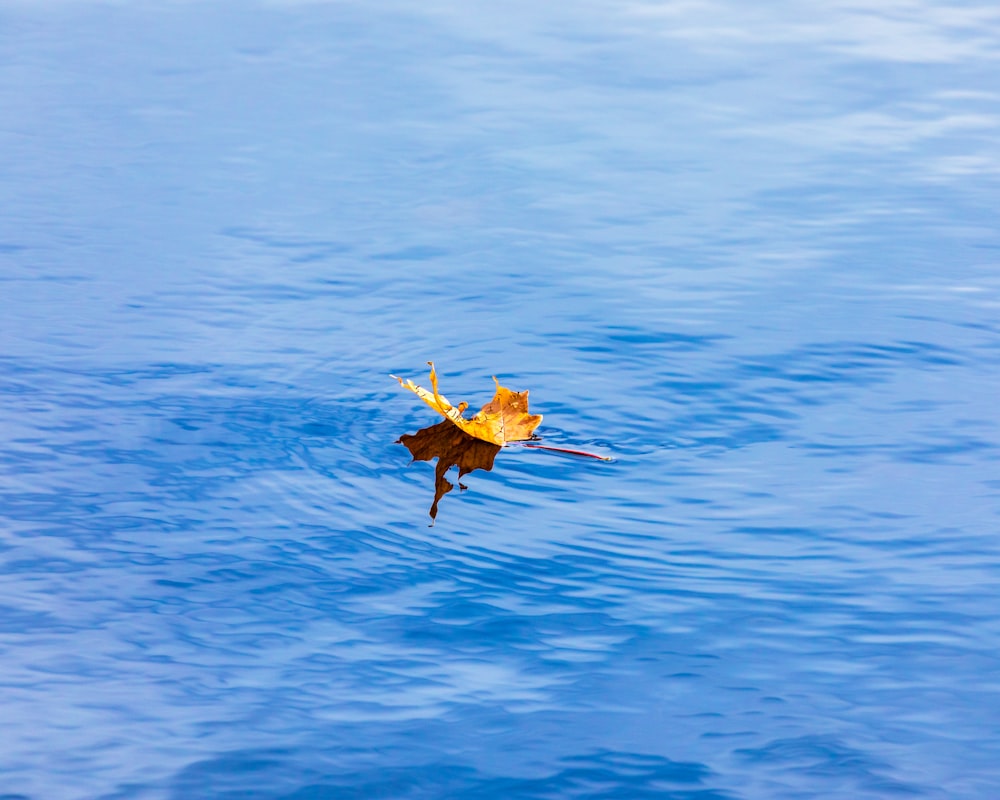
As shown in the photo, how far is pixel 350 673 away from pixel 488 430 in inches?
53.8

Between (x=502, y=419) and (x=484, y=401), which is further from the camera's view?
(x=484, y=401)

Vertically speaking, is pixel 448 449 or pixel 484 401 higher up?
pixel 484 401

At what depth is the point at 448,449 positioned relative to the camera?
4391 millimetres

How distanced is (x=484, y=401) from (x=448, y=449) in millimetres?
337

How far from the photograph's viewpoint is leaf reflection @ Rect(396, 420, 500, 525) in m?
4.30

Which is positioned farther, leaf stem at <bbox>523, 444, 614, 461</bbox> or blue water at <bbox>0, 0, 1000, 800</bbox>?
leaf stem at <bbox>523, 444, 614, 461</bbox>

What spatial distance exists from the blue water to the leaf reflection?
0.29ft

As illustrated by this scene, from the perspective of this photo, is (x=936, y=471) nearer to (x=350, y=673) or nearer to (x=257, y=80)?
(x=350, y=673)

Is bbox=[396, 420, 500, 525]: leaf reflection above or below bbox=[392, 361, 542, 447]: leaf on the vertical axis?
below

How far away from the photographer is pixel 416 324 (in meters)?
5.38

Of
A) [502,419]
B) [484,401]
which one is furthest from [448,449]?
[484,401]

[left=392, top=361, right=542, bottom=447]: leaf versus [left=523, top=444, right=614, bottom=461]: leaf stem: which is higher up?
[left=392, top=361, right=542, bottom=447]: leaf

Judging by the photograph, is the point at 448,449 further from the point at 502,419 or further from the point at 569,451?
the point at 569,451

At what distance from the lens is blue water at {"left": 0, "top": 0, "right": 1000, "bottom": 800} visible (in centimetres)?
303
